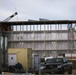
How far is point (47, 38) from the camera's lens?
309ft

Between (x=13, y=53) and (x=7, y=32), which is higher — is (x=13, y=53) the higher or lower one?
the lower one

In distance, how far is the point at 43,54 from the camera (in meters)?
93.8

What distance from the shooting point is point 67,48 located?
92625mm

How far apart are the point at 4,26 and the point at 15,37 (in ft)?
21.2

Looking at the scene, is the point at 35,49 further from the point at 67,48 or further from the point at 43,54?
the point at 67,48

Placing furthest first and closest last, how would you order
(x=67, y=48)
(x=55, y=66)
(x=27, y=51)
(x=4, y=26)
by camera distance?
(x=4, y=26) < (x=67, y=48) < (x=27, y=51) < (x=55, y=66)

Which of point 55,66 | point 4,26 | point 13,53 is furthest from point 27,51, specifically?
point 4,26

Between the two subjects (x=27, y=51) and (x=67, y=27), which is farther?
(x=67, y=27)

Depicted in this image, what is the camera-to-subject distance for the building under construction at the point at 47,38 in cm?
9281

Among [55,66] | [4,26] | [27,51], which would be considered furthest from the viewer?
[4,26]

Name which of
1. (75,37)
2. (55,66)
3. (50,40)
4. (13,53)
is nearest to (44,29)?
(50,40)

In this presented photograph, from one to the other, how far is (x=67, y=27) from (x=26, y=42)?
14570 millimetres

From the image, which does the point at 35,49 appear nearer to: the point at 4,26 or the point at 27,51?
the point at 4,26

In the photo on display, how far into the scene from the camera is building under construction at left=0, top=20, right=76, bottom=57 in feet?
305
